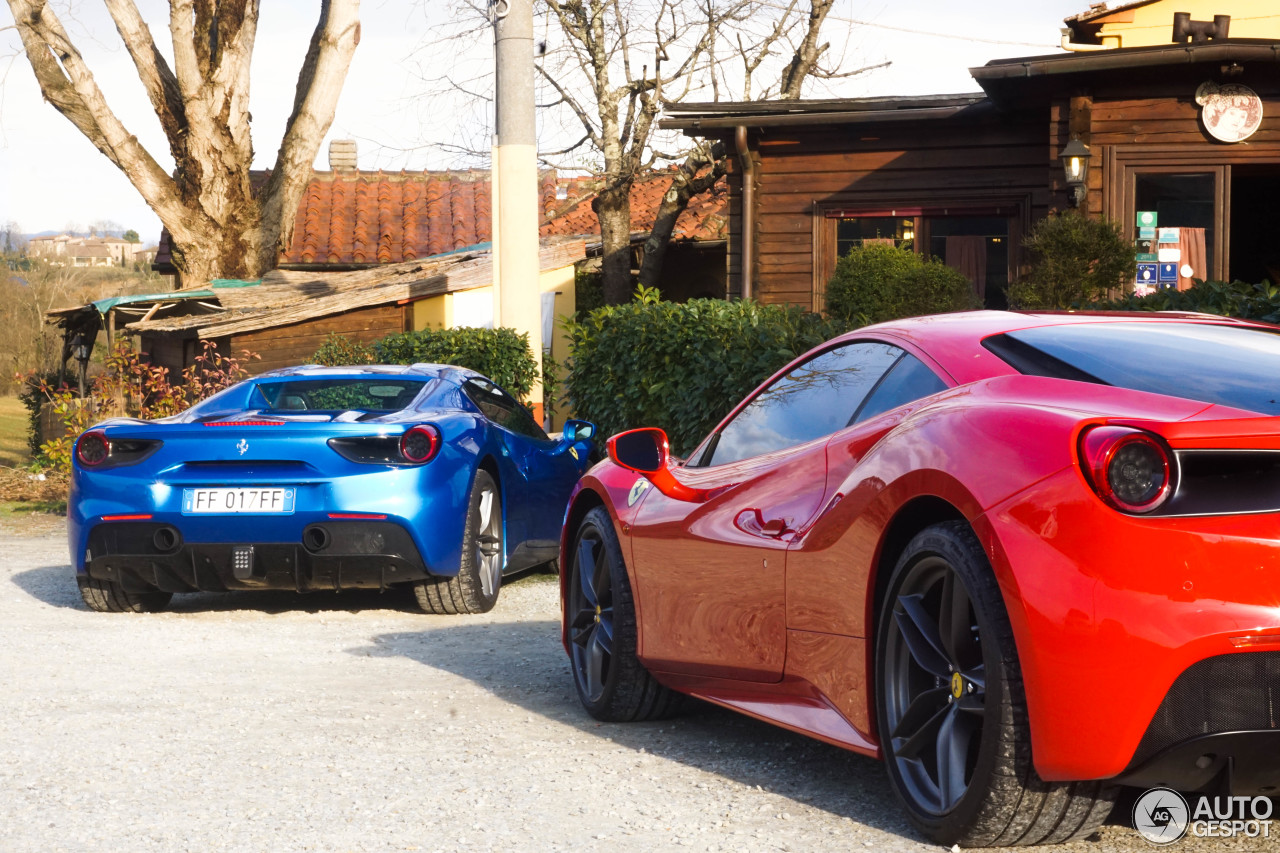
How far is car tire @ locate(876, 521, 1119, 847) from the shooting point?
290 centimetres

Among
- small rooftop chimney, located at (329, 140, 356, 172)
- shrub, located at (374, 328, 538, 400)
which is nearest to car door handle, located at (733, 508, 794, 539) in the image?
shrub, located at (374, 328, 538, 400)

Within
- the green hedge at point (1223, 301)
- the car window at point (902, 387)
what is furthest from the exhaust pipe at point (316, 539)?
the green hedge at point (1223, 301)

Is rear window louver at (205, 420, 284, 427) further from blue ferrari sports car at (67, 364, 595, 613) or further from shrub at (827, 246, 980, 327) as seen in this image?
shrub at (827, 246, 980, 327)

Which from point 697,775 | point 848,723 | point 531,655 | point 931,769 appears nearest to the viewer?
point 931,769

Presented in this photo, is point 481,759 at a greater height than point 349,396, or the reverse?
point 349,396

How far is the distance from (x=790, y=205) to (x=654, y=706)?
12.5 m

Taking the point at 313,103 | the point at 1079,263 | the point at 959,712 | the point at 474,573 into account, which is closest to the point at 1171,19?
the point at 1079,263

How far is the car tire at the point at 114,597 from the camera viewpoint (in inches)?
285

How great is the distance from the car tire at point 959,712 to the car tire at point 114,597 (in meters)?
5.04

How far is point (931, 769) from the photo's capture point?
3.26m

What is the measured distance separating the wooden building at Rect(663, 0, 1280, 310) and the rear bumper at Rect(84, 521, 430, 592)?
834 cm

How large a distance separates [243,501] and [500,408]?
2.06 m

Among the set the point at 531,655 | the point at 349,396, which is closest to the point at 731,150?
the point at 349,396

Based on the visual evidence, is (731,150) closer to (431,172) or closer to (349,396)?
(349,396)
